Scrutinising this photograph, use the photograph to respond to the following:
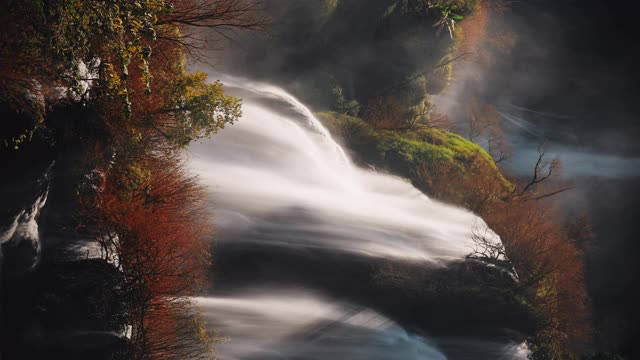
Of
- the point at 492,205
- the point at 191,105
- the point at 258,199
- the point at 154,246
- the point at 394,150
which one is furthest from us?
the point at 492,205

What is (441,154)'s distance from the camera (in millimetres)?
19922

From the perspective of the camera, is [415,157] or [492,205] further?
[492,205]

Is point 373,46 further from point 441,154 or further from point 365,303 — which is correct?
→ point 365,303

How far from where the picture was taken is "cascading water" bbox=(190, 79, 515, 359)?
1159cm

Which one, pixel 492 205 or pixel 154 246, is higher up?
pixel 492 205

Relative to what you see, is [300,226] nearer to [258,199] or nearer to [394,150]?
[258,199]

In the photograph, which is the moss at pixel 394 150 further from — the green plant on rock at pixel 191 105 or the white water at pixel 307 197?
the green plant on rock at pixel 191 105

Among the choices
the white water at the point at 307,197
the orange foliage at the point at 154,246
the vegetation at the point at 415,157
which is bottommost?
the orange foliage at the point at 154,246

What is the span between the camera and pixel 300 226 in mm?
12766

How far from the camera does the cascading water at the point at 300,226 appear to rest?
38.0 ft

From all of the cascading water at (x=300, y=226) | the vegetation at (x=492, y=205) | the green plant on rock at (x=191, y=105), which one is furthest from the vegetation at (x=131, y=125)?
the vegetation at (x=492, y=205)

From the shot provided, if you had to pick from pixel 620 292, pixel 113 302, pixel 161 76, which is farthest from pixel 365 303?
pixel 620 292

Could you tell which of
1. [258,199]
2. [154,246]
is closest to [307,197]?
[258,199]

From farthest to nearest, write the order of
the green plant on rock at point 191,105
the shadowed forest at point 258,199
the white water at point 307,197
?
the white water at point 307,197, the green plant on rock at point 191,105, the shadowed forest at point 258,199
